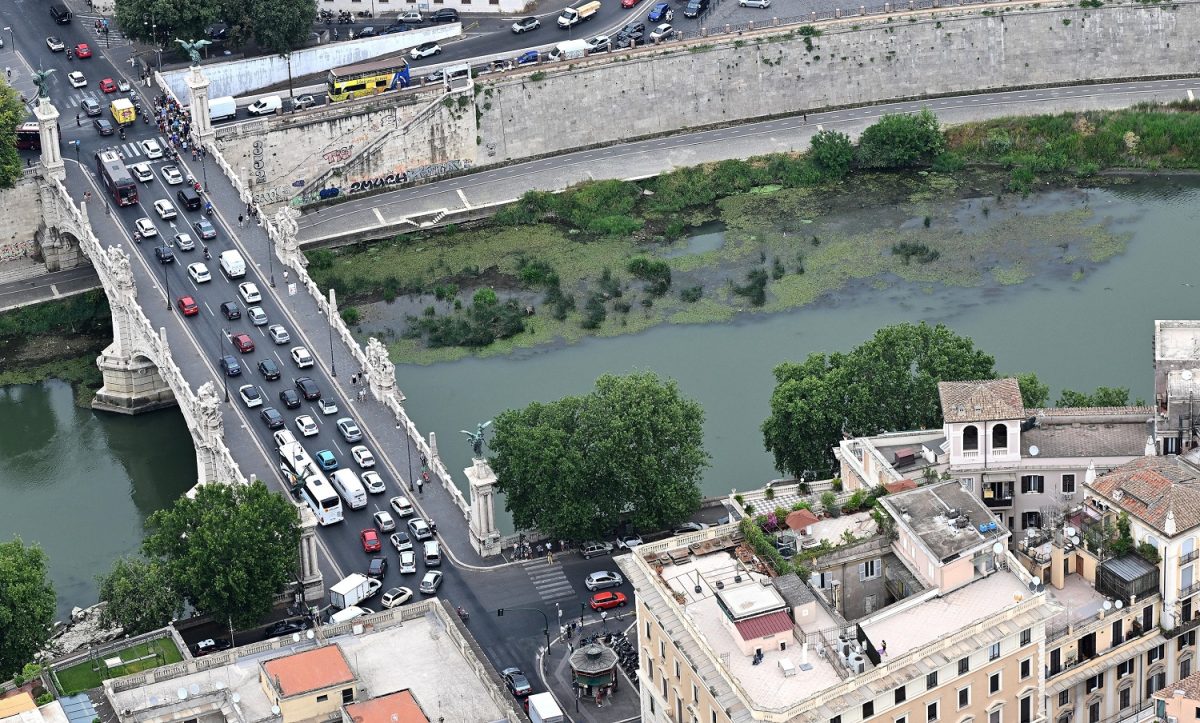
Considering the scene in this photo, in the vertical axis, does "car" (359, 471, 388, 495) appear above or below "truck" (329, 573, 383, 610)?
above

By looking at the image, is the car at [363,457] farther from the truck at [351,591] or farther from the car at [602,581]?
the car at [602,581]

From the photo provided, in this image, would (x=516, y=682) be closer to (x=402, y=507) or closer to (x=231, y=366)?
(x=402, y=507)

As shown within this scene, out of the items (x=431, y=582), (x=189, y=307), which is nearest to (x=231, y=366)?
(x=189, y=307)

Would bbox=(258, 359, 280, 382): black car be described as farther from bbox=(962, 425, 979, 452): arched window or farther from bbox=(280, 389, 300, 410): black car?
bbox=(962, 425, 979, 452): arched window

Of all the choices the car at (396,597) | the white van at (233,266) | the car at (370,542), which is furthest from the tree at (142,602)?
the white van at (233,266)

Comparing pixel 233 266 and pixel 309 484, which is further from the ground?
pixel 233 266

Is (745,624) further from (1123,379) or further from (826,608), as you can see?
(1123,379)

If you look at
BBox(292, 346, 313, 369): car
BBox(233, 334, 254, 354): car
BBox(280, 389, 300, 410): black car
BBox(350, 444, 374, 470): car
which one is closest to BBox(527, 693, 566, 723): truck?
BBox(350, 444, 374, 470): car

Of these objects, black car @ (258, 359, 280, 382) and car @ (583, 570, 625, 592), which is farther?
black car @ (258, 359, 280, 382)
